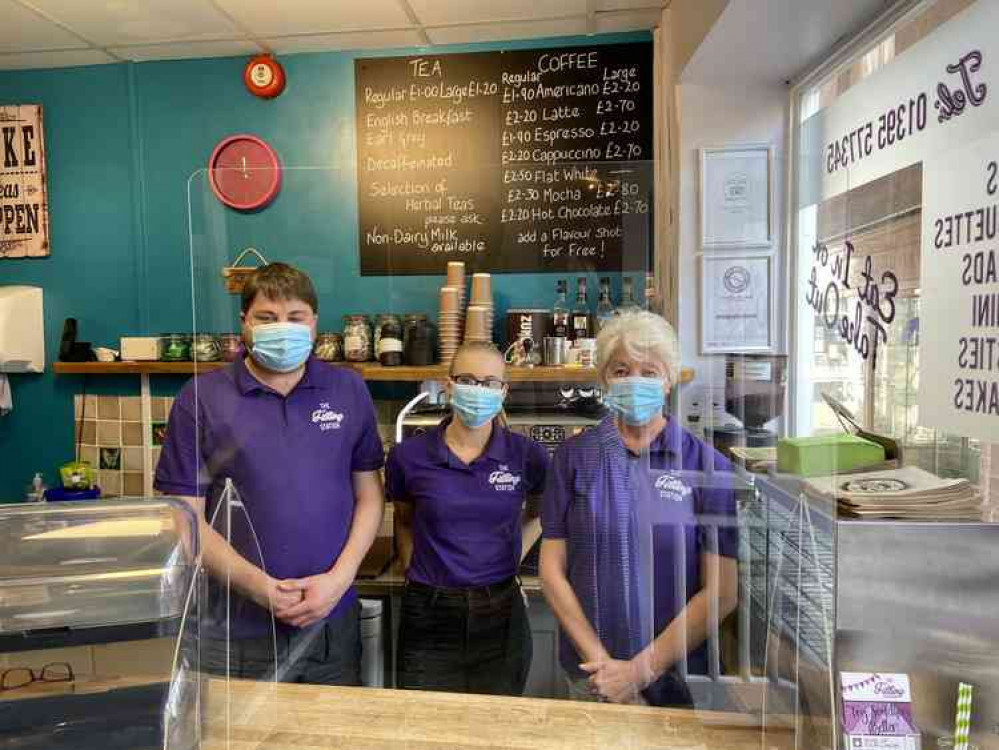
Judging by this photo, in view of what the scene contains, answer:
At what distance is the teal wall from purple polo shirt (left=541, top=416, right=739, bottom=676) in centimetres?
215

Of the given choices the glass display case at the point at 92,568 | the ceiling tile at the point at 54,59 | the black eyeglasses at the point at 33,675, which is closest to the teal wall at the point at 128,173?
the ceiling tile at the point at 54,59

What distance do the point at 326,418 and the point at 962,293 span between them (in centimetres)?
120

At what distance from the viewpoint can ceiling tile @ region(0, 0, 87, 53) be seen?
8.46ft

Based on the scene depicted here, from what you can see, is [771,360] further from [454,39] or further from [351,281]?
[454,39]

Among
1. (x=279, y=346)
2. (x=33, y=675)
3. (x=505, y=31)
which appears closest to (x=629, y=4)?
(x=505, y=31)

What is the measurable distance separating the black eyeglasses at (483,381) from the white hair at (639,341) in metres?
0.22

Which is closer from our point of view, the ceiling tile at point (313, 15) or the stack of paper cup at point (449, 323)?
the stack of paper cup at point (449, 323)

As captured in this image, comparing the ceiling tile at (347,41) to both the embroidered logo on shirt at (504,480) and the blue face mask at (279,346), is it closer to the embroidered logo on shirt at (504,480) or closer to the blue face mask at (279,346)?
the blue face mask at (279,346)

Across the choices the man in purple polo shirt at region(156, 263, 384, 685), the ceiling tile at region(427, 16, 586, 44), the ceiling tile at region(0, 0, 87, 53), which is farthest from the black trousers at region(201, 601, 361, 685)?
the ceiling tile at region(0, 0, 87, 53)

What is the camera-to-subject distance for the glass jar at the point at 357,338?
4.45 feet

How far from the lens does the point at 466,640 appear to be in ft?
4.31

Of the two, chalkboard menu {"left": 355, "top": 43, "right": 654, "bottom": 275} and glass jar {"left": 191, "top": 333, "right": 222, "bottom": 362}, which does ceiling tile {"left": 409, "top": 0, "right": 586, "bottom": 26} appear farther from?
glass jar {"left": 191, "top": 333, "right": 222, "bottom": 362}

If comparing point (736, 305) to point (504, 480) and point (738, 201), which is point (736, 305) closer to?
point (738, 201)

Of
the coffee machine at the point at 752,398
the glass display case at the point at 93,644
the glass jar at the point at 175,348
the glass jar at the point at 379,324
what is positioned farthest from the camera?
the glass jar at the point at 175,348
